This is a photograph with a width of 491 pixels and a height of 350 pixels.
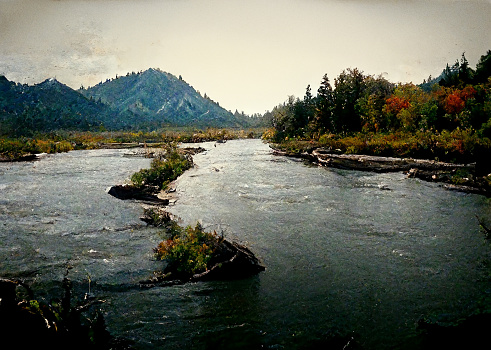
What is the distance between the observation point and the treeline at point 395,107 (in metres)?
58.2

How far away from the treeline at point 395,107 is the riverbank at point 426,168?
9.77 meters

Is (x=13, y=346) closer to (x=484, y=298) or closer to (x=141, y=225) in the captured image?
(x=484, y=298)

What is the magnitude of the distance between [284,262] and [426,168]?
33260mm

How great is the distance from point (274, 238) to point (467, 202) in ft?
59.9

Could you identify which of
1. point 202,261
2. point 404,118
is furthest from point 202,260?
point 404,118

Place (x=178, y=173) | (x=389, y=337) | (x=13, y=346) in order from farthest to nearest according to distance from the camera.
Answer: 1. (x=178, y=173)
2. (x=389, y=337)
3. (x=13, y=346)

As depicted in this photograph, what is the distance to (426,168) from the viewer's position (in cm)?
4181

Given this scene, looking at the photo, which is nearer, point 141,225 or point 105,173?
point 141,225

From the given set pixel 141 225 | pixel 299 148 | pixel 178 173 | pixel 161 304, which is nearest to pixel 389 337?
pixel 161 304

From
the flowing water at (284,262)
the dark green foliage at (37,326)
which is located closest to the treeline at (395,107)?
the flowing water at (284,262)

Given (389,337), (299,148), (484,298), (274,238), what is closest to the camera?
(389,337)

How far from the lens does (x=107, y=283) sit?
48.1 ft

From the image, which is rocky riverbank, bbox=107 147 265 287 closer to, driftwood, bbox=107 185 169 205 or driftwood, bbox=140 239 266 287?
driftwood, bbox=140 239 266 287

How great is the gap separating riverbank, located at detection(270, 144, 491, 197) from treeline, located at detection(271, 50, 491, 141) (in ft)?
32.1
